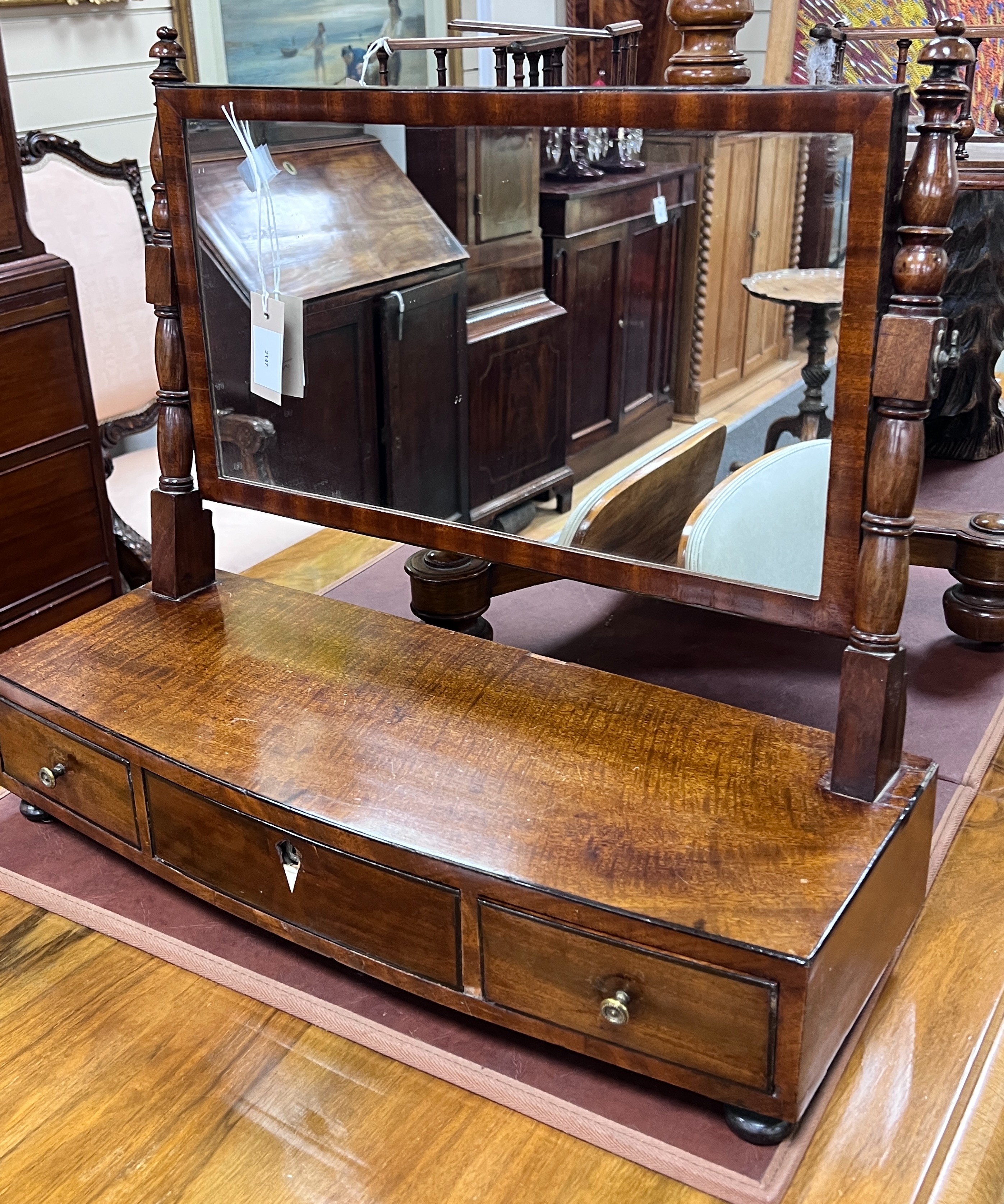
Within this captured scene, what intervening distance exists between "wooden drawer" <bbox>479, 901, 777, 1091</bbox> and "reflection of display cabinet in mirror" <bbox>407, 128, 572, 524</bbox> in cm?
52

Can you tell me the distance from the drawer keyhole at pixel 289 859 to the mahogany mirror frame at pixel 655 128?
16.6 inches

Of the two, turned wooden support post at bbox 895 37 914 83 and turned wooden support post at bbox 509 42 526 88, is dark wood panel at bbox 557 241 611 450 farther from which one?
turned wooden support post at bbox 895 37 914 83

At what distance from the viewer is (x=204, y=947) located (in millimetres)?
1444

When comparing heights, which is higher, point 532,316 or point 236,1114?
point 532,316

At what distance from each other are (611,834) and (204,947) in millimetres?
561

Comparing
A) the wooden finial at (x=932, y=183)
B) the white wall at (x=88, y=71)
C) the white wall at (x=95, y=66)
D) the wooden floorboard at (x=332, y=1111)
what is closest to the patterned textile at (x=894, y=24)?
the white wall at (x=95, y=66)

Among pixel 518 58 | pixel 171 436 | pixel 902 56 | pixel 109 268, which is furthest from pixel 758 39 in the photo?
pixel 171 436

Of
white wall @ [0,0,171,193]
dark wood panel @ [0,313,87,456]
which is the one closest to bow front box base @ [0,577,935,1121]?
dark wood panel @ [0,313,87,456]

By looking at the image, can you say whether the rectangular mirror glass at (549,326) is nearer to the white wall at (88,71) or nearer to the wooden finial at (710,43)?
the wooden finial at (710,43)

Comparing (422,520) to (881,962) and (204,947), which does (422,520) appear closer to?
(204,947)

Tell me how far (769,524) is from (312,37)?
2.23 meters

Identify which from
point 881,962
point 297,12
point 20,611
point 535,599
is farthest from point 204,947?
point 297,12

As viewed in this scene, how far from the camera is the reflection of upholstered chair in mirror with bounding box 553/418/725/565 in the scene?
1368mm

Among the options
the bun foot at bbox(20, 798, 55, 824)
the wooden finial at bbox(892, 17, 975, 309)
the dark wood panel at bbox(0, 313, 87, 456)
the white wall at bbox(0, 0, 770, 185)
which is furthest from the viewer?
the white wall at bbox(0, 0, 770, 185)
